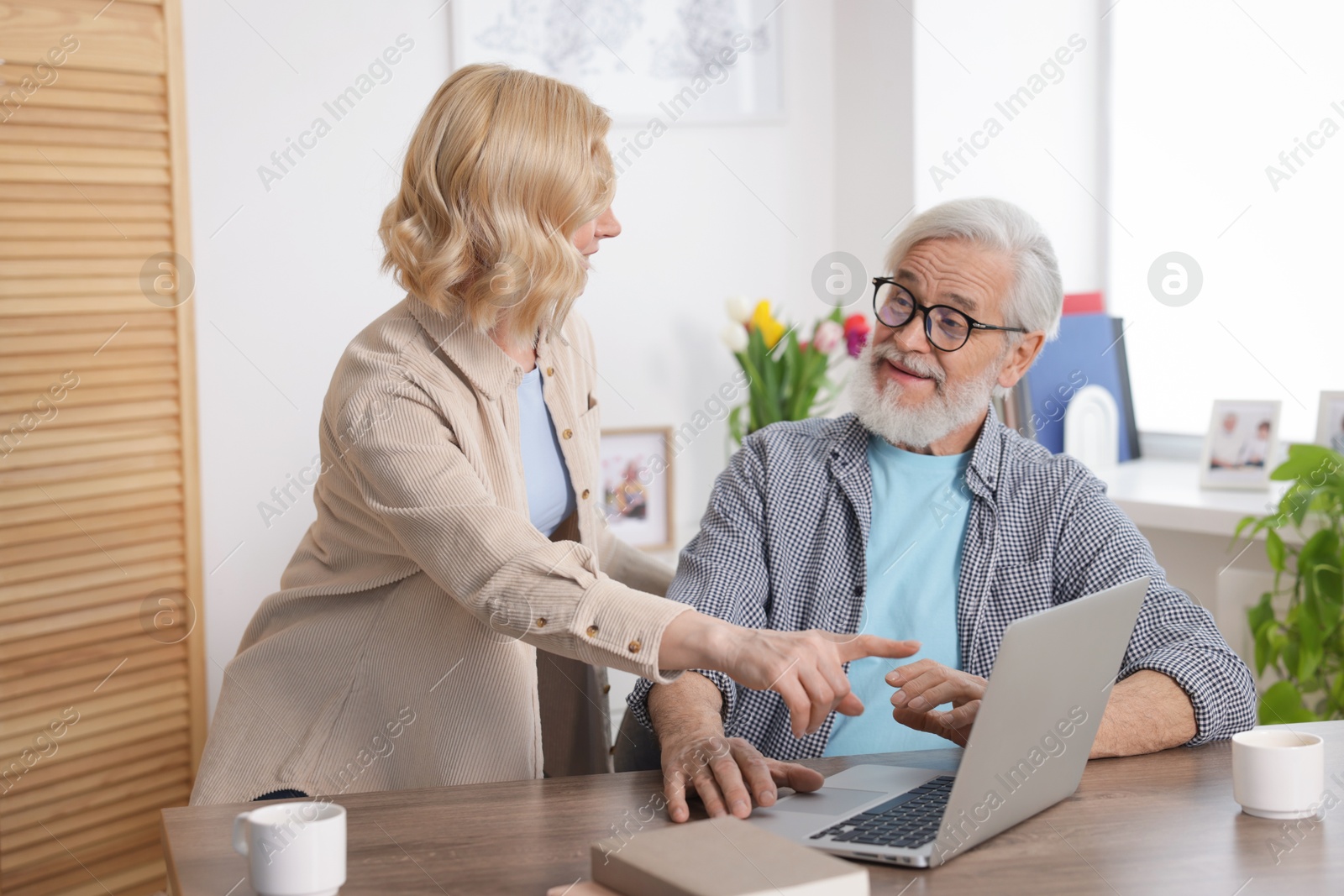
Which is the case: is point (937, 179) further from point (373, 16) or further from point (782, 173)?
point (373, 16)

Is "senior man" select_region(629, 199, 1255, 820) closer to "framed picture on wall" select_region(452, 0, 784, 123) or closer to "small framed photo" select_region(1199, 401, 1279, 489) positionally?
"small framed photo" select_region(1199, 401, 1279, 489)

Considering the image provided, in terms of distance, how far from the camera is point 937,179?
3117 millimetres

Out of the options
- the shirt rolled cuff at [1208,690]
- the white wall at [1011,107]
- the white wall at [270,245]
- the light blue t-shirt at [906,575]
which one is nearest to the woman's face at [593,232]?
the light blue t-shirt at [906,575]

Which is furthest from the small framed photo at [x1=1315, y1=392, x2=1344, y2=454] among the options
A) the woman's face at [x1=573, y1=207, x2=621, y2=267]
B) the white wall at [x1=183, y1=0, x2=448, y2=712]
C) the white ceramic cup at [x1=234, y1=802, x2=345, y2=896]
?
the white ceramic cup at [x1=234, y1=802, x2=345, y2=896]

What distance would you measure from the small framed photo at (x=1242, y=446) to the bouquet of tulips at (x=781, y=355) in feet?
2.79

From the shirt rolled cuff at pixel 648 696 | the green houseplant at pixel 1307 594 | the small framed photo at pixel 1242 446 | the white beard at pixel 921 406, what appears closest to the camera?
the shirt rolled cuff at pixel 648 696

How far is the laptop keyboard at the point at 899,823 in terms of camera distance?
1.06 m

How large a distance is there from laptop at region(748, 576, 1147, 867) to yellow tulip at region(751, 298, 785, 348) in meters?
1.81

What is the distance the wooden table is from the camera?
0.99m

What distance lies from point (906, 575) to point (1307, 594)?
1108 mm

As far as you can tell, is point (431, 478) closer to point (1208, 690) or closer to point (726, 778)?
point (726, 778)

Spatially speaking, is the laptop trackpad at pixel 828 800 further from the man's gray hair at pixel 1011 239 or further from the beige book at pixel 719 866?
the man's gray hair at pixel 1011 239

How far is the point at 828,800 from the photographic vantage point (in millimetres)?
1189

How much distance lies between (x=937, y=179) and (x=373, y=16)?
1.46 metres
